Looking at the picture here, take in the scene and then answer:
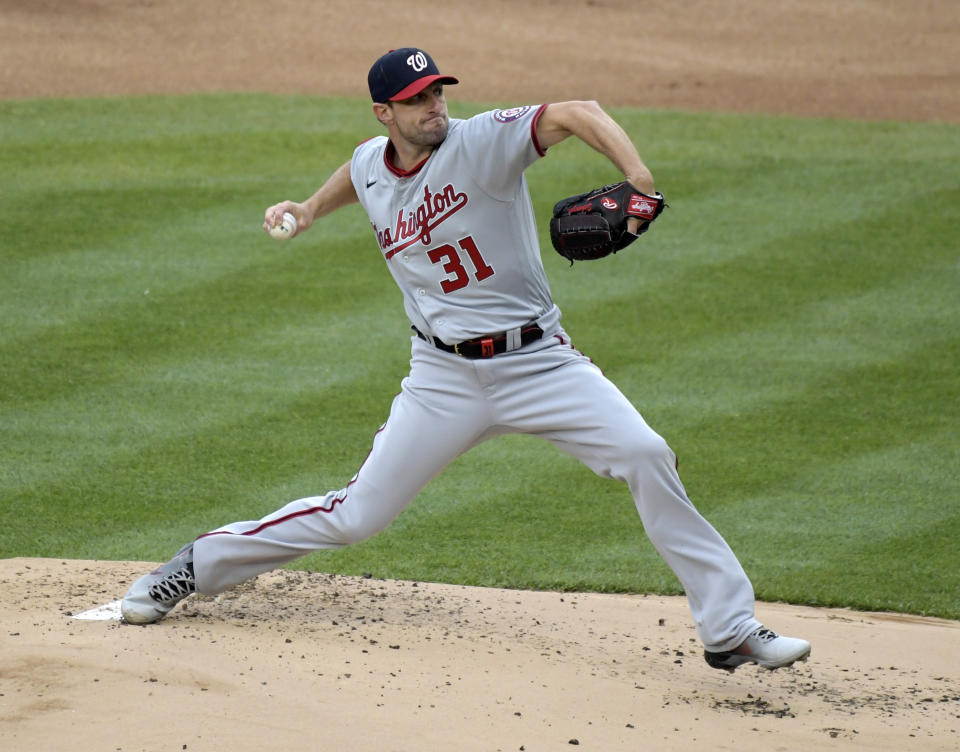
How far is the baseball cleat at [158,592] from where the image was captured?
460 cm

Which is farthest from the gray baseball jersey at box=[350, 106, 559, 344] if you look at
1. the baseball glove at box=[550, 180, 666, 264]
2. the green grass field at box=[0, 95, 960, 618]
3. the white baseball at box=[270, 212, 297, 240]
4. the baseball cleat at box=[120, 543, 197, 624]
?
the green grass field at box=[0, 95, 960, 618]

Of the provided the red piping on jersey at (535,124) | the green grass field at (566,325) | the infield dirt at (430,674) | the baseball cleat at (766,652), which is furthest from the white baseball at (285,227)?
the baseball cleat at (766,652)

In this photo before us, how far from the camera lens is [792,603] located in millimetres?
5445

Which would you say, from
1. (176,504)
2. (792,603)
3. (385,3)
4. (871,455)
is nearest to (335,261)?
(176,504)

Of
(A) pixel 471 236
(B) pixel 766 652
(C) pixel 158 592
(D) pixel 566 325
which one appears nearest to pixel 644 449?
(B) pixel 766 652

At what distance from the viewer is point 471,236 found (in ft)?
14.5

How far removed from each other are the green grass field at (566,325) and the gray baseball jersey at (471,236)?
150 centimetres

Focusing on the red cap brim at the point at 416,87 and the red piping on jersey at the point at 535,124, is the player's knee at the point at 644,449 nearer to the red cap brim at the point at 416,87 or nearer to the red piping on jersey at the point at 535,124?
the red piping on jersey at the point at 535,124

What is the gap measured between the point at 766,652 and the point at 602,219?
4.89 ft

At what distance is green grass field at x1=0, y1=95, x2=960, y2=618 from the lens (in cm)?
595

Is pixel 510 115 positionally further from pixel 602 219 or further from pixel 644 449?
pixel 644 449

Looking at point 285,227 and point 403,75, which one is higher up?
point 403,75

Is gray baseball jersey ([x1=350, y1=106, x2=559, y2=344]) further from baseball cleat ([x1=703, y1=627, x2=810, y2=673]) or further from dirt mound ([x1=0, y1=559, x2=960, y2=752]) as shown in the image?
baseball cleat ([x1=703, y1=627, x2=810, y2=673])

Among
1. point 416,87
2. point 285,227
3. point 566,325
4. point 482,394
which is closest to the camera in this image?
point 416,87
